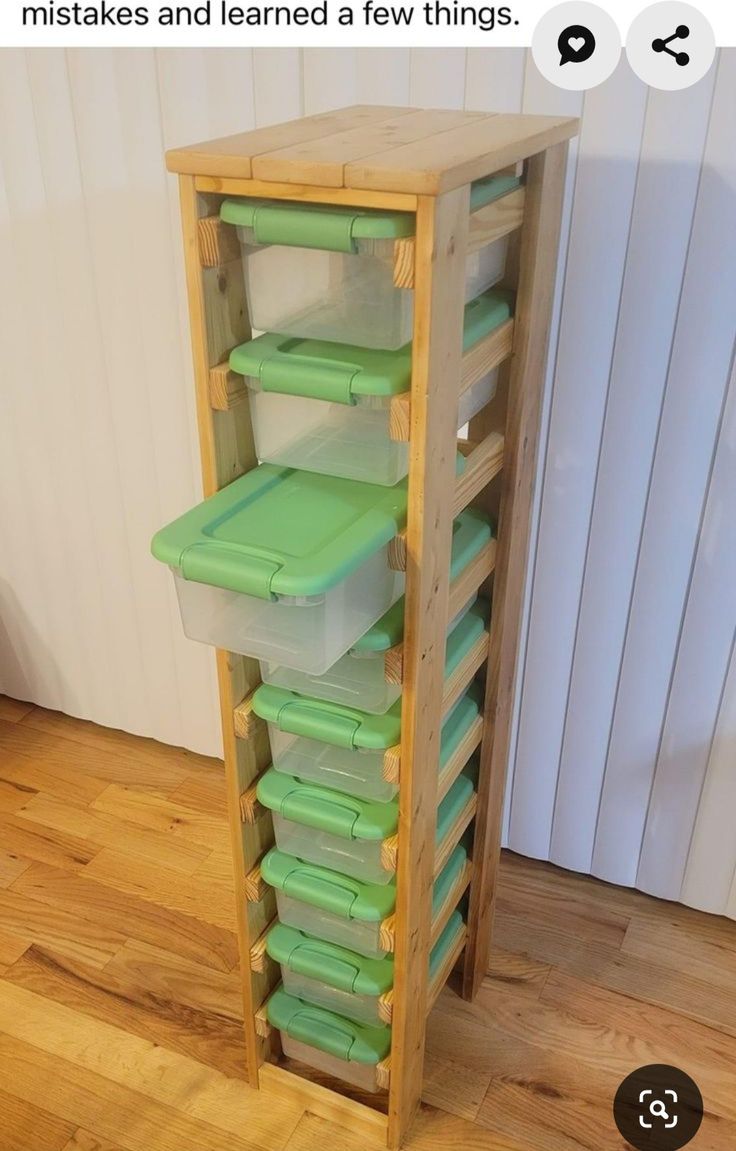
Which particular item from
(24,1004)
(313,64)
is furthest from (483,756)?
(313,64)

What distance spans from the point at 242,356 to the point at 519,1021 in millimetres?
1131

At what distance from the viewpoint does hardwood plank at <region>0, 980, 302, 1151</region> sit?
141 centimetres

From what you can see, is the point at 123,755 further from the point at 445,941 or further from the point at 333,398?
the point at 333,398

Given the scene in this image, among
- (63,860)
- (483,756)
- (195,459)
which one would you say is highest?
(195,459)

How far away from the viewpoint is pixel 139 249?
1570mm

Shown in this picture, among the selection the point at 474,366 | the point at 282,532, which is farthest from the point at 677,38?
the point at 282,532

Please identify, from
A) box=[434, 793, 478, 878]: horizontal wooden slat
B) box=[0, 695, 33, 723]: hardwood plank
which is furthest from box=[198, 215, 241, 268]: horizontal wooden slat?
box=[0, 695, 33, 723]: hardwood plank

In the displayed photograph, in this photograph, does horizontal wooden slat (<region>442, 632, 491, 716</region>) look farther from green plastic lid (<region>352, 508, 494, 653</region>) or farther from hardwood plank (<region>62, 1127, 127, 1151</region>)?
hardwood plank (<region>62, 1127, 127, 1151</region>)

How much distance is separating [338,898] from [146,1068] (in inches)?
20.2

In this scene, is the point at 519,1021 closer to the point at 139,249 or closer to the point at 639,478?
the point at 639,478

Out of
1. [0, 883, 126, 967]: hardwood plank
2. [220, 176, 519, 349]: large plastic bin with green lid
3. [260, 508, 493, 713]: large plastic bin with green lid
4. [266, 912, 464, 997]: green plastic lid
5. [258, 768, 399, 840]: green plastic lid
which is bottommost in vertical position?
[0, 883, 126, 967]: hardwood plank

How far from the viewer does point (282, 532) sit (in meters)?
0.96

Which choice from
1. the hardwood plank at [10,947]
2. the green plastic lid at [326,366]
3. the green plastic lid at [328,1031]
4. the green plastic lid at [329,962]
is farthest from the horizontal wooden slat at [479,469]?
the hardwood plank at [10,947]

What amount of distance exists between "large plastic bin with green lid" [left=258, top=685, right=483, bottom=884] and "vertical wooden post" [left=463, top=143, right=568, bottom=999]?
95mm
